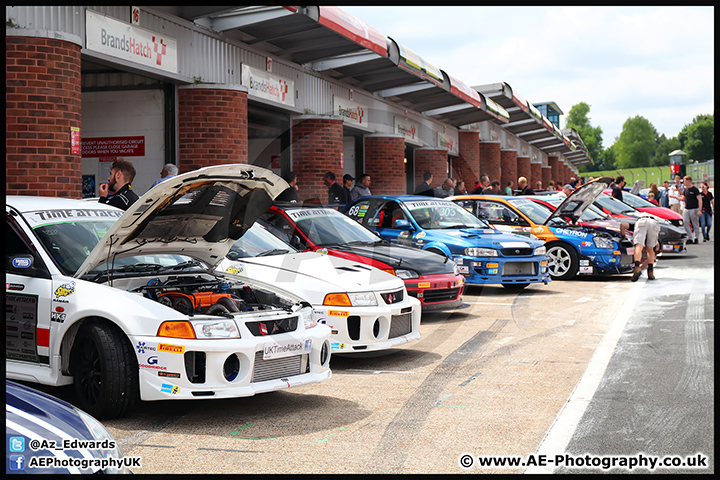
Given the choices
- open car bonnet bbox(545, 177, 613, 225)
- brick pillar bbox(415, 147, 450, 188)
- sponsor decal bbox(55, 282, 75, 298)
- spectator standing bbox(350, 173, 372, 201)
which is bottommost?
sponsor decal bbox(55, 282, 75, 298)

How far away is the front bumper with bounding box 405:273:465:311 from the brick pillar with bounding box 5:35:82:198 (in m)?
4.43

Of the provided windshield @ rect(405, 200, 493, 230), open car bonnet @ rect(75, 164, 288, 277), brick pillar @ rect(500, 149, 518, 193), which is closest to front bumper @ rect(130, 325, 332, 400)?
open car bonnet @ rect(75, 164, 288, 277)

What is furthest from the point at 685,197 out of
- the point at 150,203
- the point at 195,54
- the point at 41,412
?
the point at 41,412

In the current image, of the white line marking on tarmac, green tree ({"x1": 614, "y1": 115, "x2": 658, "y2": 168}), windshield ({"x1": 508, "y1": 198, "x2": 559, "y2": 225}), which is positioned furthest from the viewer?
green tree ({"x1": 614, "y1": 115, "x2": 658, "y2": 168})

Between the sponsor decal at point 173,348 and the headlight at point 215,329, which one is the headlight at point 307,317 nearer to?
the headlight at point 215,329

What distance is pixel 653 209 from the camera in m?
20.4

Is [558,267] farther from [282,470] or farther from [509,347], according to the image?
[282,470]

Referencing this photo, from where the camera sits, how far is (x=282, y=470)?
4059 millimetres

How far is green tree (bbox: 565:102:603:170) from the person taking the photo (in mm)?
158000

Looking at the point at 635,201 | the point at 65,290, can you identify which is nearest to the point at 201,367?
the point at 65,290

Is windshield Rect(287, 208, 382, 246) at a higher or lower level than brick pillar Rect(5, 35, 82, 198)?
lower

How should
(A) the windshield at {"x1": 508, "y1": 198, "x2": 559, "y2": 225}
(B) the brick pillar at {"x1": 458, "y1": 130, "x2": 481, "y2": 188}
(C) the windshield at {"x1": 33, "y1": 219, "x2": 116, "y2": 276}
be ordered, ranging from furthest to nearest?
1. (B) the brick pillar at {"x1": 458, "y1": 130, "x2": 481, "y2": 188}
2. (A) the windshield at {"x1": 508, "y1": 198, "x2": 559, "y2": 225}
3. (C) the windshield at {"x1": 33, "y1": 219, "x2": 116, "y2": 276}

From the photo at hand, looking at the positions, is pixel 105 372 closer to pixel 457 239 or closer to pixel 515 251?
pixel 457 239

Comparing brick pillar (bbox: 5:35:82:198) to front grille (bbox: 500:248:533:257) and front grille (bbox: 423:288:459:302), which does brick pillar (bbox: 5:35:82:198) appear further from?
front grille (bbox: 500:248:533:257)
